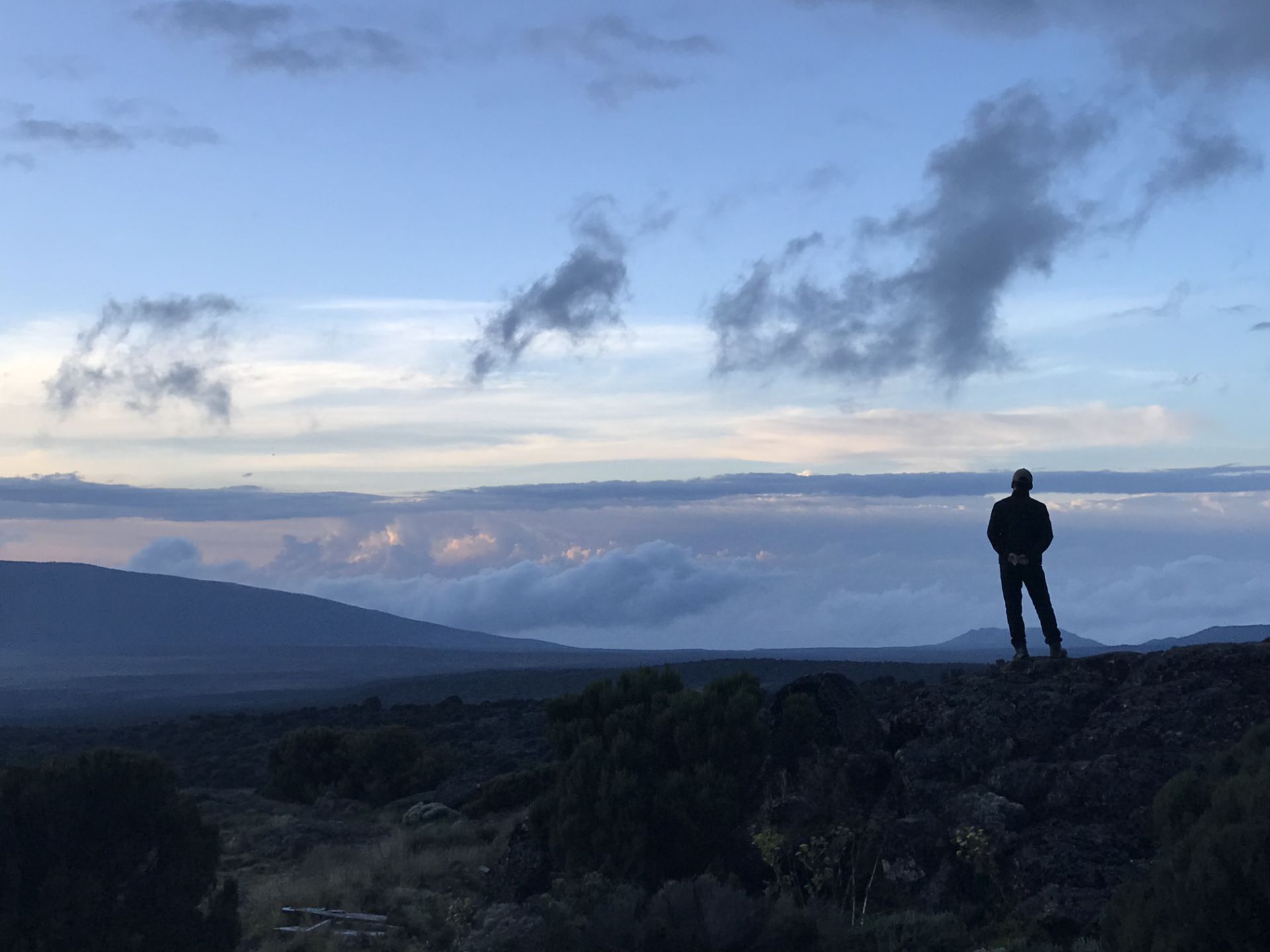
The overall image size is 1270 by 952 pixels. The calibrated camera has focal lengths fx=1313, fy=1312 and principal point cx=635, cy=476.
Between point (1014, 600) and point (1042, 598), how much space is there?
34 centimetres

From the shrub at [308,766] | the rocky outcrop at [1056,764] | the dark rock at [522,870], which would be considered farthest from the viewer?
the shrub at [308,766]

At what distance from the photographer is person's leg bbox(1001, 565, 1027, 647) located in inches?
545

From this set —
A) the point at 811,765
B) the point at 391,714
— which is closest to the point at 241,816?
the point at 811,765

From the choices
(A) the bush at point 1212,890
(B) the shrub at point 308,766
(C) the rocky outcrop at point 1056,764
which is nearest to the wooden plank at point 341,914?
(C) the rocky outcrop at point 1056,764

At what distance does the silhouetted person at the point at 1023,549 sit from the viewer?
13.7 meters

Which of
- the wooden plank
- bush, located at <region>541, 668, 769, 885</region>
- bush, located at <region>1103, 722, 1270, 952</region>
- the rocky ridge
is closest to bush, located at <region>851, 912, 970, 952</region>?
the rocky ridge

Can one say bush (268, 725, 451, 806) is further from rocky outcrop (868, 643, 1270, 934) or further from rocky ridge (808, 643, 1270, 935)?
rocky outcrop (868, 643, 1270, 934)

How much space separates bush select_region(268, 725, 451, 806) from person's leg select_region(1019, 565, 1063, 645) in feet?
57.8

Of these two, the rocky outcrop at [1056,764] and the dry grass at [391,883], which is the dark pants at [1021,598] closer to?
the rocky outcrop at [1056,764]

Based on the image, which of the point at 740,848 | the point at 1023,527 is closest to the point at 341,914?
the point at 740,848

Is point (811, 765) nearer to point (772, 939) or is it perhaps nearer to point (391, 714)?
point (772, 939)

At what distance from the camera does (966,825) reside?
35.4 ft

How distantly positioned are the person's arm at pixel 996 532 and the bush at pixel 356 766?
17.6 m

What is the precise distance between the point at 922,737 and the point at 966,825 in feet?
6.38
